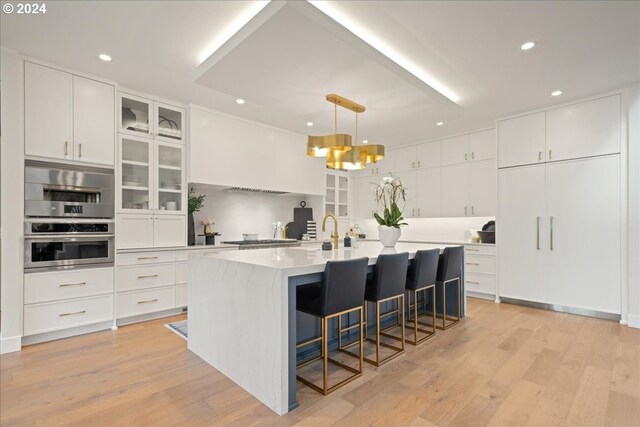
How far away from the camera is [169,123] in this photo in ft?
13.4

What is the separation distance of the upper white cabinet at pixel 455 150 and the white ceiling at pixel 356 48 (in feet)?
4.58

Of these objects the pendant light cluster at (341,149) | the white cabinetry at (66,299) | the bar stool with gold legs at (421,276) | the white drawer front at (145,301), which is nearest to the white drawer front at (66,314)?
the white cabinetry at (66,299)

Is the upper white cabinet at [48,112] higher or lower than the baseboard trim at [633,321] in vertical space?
higher

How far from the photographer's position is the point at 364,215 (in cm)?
673

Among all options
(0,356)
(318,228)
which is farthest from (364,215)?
(0,356)

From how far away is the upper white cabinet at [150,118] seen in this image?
3.71 metres

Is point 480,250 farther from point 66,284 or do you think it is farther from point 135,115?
point 66,284

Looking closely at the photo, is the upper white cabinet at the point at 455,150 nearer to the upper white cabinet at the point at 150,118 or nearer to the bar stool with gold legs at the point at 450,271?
the bar stool with gold legs at the point at 450,271

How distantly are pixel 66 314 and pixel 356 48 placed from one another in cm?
364

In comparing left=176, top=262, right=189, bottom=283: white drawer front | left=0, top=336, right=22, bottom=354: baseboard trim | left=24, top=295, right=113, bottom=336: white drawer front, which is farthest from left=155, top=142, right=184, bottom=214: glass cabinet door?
left=0, top=336, right=22, bottom=354: baseboard trim

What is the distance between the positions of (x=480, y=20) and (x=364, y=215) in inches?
182

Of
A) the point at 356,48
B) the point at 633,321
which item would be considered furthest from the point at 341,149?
the point at 633,321

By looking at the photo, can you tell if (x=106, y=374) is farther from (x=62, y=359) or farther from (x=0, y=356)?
(x=0, y=356)

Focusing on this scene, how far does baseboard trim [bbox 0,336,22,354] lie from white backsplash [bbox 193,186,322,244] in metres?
2.11
